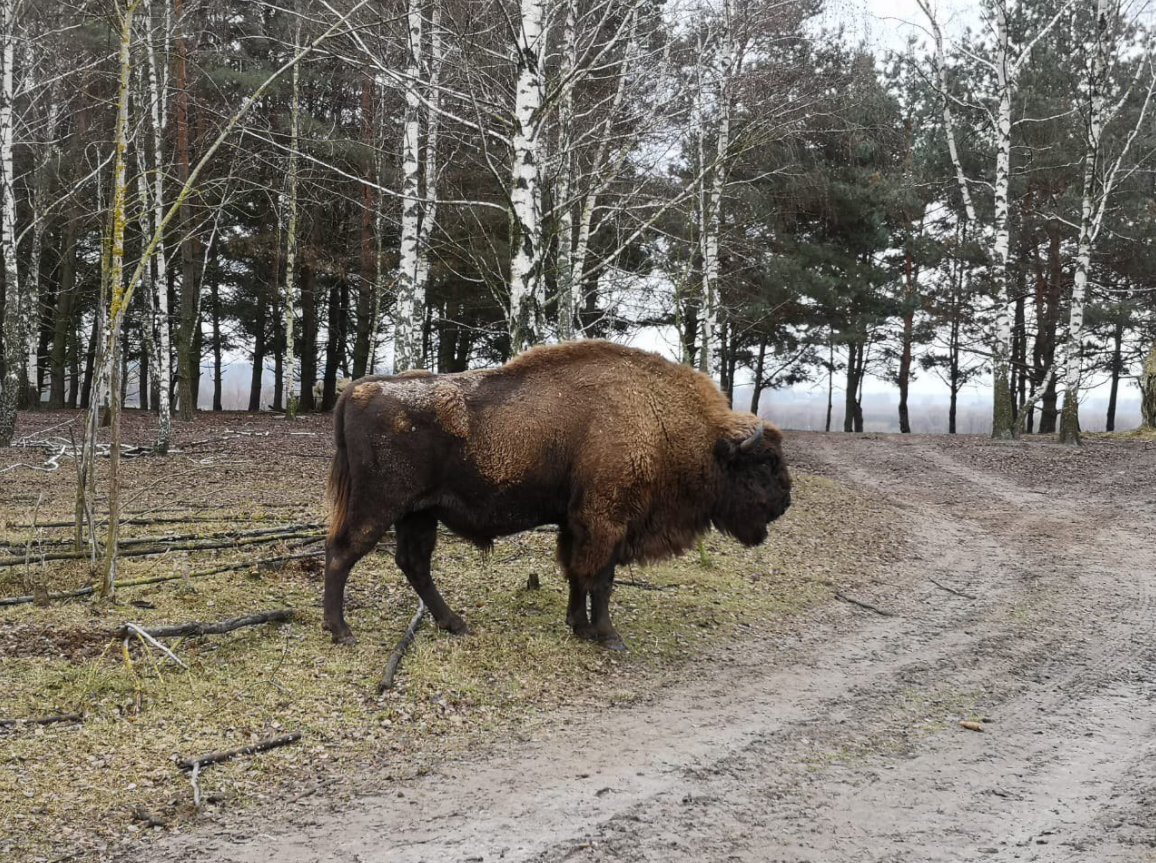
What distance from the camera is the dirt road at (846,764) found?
383 centimetres

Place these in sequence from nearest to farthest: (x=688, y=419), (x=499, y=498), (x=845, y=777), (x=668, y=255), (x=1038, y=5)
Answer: (x=845, y=777)
(x=499, y=498)
(x=688, y=419)
(x=668, y=255)
(x=1038, y=5)

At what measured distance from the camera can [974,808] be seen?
4.26 meters

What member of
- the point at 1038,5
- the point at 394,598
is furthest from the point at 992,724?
the point at 1038,5

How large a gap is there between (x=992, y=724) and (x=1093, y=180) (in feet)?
62.7

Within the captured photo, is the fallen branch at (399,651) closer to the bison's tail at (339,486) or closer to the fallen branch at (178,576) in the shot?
the bison's tail at (339,486)

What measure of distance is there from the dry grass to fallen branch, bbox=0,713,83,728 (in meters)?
0.06

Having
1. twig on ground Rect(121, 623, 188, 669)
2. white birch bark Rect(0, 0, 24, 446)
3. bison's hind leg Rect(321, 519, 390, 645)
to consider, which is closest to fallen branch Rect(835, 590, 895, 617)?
bison's hind leg Rect(321, 519, 390, 645)

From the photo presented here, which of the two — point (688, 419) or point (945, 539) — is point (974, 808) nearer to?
point (688, 419)

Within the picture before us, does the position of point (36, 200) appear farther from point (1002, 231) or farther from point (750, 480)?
point (1002, 231)

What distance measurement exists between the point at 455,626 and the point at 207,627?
174 cm

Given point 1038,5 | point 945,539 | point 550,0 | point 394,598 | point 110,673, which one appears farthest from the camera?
point 1038,5

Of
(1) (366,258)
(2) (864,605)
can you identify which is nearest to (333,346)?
(1) (366,258)

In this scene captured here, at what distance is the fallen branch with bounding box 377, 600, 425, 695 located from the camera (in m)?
5.52

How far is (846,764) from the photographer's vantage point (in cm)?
477
